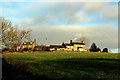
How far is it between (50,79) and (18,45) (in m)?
61.6

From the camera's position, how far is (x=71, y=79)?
33.4 feet

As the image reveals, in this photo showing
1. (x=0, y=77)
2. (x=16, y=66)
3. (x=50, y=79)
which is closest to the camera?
(x=50, y=79)

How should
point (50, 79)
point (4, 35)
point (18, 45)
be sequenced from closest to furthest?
point (50, 79) → point (4, 35) → point (18, 45)

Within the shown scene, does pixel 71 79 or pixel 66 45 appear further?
pixel 66 45

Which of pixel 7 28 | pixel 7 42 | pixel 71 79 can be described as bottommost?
pixel 71 79

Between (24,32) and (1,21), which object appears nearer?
(1,21)

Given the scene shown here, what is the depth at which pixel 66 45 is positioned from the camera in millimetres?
100250

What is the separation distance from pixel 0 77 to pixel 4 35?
4462cm

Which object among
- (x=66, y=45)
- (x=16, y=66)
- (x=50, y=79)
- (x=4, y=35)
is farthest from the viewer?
(x=66, y=45)

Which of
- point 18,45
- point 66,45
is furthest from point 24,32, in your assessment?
point 66,45

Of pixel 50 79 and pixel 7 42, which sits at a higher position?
pixel 7 42

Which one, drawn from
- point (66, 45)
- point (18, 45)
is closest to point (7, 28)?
point (18, 45)

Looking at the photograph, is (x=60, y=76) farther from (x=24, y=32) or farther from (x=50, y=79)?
(x=24, y=32)

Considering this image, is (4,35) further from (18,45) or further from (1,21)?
(18,45)
